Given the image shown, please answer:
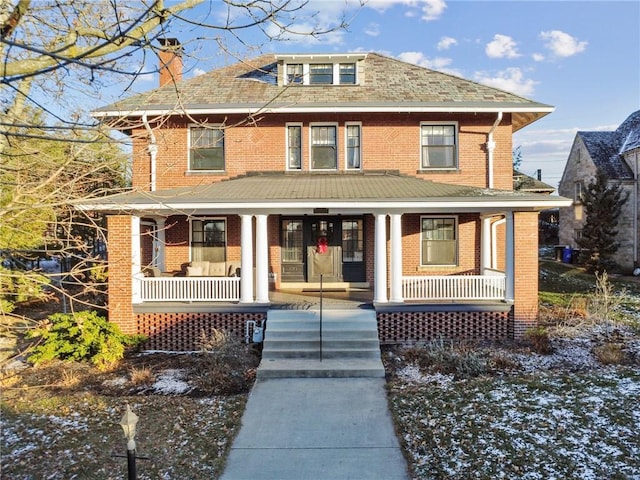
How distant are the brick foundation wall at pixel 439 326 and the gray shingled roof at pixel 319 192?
277 cm

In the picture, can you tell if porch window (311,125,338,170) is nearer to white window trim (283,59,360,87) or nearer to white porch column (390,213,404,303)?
white window trim (283,59,360,87)

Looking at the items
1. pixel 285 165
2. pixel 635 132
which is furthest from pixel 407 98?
pixel 635 132

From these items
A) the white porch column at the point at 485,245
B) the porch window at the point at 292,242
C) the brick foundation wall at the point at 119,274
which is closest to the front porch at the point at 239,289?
the brick foundation wall at the point at 119,274

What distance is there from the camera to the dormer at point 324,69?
13.4 meters

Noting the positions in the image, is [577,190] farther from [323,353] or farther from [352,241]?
[323,353]

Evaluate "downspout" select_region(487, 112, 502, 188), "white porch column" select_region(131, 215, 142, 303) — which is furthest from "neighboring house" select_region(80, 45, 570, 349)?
"white porch column" select_region(131, 215, 142, 303)

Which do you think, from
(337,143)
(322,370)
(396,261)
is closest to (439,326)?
(396,261)

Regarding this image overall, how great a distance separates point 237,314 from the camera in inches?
392

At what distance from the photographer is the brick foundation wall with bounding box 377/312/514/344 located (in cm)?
998

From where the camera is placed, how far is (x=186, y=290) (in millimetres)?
10125

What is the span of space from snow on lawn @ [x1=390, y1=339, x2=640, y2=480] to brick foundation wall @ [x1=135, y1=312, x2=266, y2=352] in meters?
4.08

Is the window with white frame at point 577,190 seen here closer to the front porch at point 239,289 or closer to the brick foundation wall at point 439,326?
the front porch at point 239,289

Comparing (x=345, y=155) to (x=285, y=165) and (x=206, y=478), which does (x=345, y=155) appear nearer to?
(x=285, y=165)

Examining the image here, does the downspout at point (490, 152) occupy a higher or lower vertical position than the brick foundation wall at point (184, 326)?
higher
